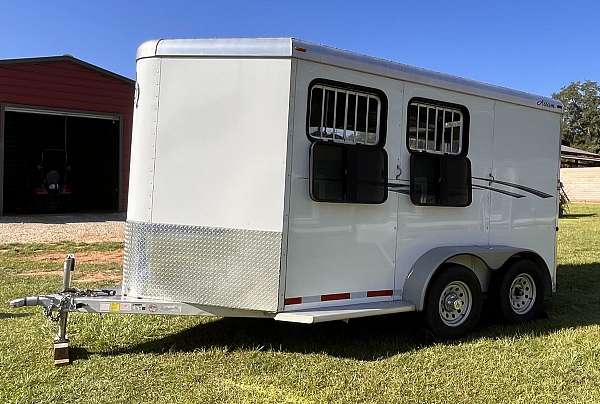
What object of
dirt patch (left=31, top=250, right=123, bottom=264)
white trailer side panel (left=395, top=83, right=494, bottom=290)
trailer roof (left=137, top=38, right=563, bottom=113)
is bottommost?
dirt patch (left=31, top=250, right=123, bottom=264)

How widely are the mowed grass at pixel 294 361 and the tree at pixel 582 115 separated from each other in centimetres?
7532

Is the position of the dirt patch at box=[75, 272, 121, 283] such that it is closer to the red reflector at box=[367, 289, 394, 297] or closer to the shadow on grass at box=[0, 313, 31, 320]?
the shadow on grass at box=[0, 313, 31, 320]

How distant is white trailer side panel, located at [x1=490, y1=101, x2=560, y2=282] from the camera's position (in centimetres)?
593

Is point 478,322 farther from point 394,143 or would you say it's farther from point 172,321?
point 172,321

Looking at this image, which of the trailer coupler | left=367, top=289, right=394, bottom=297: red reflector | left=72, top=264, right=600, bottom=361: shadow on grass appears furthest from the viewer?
left=367, top=289, right=394, bottom=297: red reflector

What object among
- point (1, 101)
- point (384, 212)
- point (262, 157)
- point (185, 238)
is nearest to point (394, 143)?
point (384, 212)

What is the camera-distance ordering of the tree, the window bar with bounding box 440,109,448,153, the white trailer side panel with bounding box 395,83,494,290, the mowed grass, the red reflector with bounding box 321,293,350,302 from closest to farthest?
the mowed grass < the red reflector with bounding box 321,293,350,302 < the white trailer side panel with bounding box 395,83,494,290 < the window bar with bounding box 440,109,448,153 < the tree

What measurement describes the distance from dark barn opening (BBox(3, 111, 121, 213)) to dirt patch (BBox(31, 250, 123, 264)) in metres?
8.11

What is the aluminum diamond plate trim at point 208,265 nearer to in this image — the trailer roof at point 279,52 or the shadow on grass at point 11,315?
the trailer roof at point 279,52

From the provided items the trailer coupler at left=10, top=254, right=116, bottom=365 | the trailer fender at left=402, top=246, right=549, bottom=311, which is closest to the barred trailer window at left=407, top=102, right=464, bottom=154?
the trailer fender at left=402, top=246, right=549, bottom=311

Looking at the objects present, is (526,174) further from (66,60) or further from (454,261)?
(66,60)

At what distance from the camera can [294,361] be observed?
4566 mm

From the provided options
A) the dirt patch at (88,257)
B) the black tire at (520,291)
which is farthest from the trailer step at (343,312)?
the dirt patch at (88,257)

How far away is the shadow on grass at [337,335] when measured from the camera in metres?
4.86
